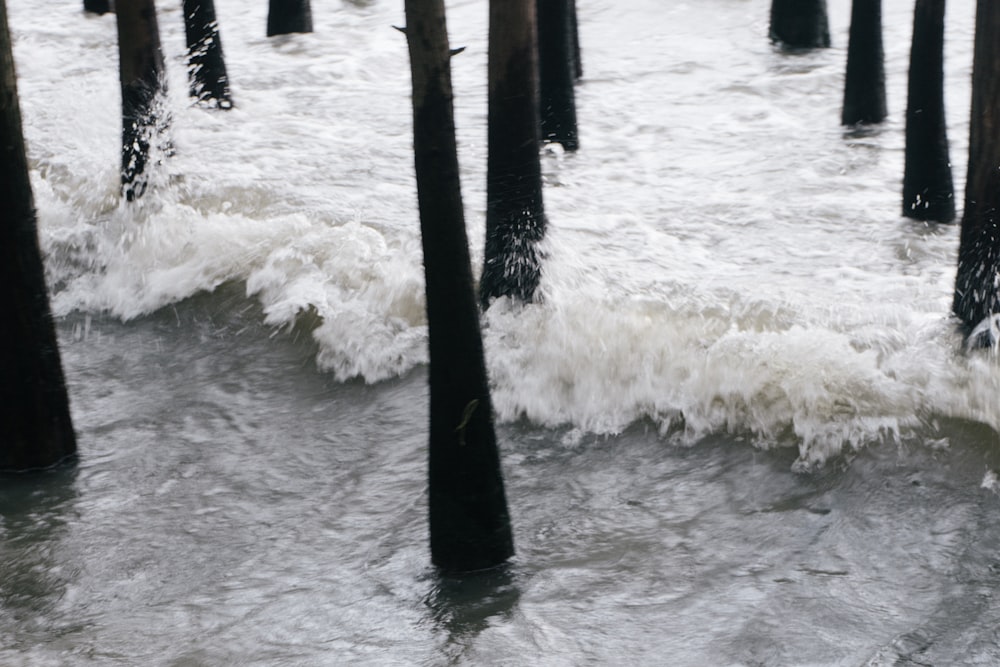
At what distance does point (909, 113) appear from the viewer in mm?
10180

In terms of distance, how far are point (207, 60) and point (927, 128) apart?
8760mm

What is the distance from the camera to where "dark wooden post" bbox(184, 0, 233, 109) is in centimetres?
1499

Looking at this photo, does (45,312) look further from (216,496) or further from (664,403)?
(664,403)

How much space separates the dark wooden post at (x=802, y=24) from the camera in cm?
1691

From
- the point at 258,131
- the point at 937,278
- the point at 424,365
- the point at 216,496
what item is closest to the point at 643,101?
the point at 258,131

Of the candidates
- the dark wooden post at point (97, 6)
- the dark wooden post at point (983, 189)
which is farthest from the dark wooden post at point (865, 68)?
the dark wooden post at point (97, 6)

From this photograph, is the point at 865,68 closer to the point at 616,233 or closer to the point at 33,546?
the point at 616,233

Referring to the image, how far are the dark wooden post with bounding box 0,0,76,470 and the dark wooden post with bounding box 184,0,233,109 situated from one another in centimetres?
866

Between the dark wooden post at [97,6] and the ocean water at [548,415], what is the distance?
819 centimetres

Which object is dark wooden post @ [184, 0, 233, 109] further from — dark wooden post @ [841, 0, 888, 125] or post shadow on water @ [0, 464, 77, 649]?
post shadow on water @ [0, 464, 77, 649]

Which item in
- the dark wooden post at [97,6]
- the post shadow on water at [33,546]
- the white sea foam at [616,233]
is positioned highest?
the dark wooden post at [97,6]

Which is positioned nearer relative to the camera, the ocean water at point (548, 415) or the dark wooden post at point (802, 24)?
the ocean water at point (548, 415)

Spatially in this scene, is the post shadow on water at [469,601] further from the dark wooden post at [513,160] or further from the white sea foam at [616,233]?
the dark wooden post at [513,160]

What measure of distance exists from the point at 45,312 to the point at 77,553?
136cm
